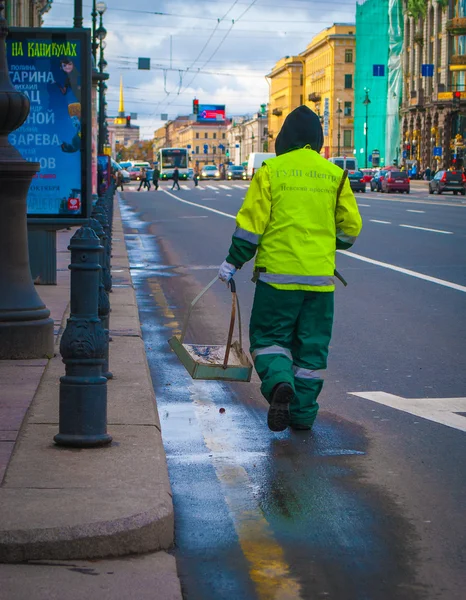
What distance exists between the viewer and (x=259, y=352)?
639 cm

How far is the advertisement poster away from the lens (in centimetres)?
1075

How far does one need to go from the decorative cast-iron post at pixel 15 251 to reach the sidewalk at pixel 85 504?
4.79ft

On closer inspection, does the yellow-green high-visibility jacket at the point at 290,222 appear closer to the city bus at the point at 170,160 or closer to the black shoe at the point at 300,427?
the black shoe at the point at 300,427

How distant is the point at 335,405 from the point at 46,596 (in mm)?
3725

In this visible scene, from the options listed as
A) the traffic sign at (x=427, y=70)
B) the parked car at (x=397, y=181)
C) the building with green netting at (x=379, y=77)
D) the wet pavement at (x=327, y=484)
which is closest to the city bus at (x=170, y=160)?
the building with green netting at (x=379, y=77)

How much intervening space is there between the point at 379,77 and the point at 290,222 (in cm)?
11002

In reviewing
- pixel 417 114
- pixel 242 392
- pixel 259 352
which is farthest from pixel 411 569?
pixel 417 114

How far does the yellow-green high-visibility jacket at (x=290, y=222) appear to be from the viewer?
6273 mm

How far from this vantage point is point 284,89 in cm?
16788

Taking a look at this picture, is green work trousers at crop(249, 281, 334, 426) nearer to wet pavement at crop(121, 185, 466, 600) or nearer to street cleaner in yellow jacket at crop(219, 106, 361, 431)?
street cleaner in yellow jacket at crop(219, 106, 361, 431)

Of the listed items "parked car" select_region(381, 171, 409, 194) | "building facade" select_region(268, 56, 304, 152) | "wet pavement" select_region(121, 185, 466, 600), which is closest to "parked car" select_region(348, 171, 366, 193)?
"parked car" select_region(381, 171, 409, 194)

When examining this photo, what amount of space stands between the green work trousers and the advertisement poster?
4967mm

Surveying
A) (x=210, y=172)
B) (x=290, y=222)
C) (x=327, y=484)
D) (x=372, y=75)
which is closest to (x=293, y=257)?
(x=290, y=222)

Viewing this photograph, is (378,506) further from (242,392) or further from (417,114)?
(417,114)
